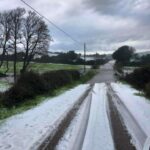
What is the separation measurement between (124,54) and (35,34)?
81380mm

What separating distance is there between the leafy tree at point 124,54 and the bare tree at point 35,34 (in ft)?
256

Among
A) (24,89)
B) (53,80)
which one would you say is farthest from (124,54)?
(24,89)

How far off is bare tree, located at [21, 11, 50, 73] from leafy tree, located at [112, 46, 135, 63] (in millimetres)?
77985

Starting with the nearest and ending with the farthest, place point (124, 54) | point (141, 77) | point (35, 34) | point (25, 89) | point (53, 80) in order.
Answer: point (25, 89), point (53, 80), point (141, 77), point (35, 34), point (124, 54)

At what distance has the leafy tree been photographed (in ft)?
462

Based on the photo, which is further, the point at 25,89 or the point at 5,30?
the point at 5,30

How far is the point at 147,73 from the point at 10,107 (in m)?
26.6

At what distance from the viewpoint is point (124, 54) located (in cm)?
14250

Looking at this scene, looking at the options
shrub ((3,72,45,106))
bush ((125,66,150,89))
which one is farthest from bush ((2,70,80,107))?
bush ((125,66,150,89))

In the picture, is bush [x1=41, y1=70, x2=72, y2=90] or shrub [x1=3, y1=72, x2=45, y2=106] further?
bush [x1=41, y1=70, x2=72, y2=90]

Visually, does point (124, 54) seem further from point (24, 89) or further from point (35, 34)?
point (24, 89)

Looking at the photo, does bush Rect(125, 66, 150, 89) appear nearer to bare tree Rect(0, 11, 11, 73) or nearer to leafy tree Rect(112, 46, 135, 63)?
bare tree Rect(0, 11, 11, 73)

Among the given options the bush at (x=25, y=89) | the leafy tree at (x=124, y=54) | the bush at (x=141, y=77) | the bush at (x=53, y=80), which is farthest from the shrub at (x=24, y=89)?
the leafy tree at (x=124, y=54)

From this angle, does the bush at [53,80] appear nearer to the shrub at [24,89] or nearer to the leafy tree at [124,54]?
the shrub at [24,89]
